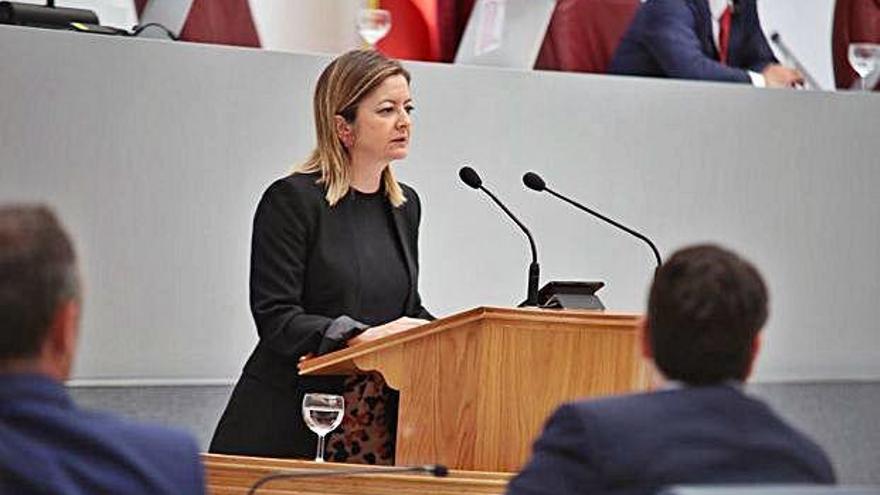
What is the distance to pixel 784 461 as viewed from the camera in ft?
7.27

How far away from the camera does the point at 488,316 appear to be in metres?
3.52

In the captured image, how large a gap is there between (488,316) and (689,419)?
1.30 m

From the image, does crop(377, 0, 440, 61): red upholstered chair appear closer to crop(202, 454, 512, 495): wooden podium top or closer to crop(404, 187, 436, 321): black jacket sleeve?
crop(404, 187, 436, 321): black jacket sleeve

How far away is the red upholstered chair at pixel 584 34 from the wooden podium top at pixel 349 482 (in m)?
2.99

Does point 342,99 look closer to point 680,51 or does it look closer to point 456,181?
point 456,181

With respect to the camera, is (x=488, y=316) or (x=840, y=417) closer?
(x=488, y=316)

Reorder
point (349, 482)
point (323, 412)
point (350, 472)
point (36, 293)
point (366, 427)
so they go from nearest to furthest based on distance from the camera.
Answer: point (36, 293)
point (350, 472)
point (349, 482)
point (323, 412)
point (366, 427)

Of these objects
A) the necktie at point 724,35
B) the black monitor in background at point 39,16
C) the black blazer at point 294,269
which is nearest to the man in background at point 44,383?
the black blazer at point 294,269

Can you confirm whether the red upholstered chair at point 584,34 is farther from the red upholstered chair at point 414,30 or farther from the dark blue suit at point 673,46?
the red upholstered chair at point 414,30

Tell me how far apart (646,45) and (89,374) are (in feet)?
7.08

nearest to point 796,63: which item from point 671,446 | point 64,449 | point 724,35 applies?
point 724,35

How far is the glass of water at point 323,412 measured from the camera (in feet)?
12.0

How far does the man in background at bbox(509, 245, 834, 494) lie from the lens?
221cm

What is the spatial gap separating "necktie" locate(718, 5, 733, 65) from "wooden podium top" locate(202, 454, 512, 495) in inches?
134
